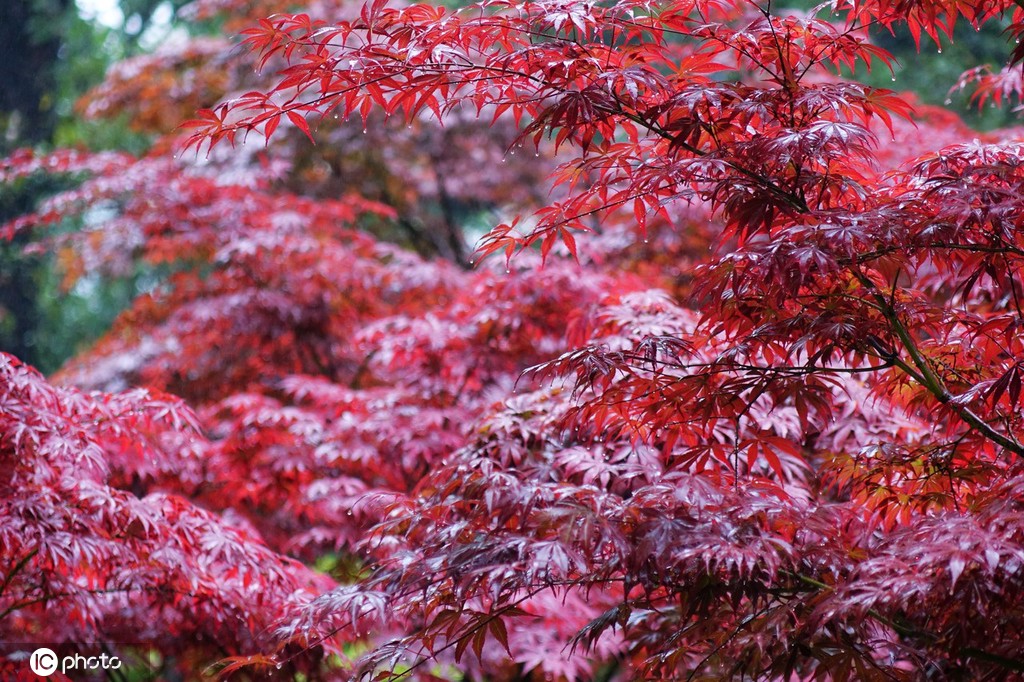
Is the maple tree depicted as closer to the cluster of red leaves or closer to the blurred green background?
the cluster of red leaves

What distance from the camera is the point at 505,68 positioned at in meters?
1.83

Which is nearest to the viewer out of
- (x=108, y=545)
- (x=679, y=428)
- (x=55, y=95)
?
(x=679, y=428)

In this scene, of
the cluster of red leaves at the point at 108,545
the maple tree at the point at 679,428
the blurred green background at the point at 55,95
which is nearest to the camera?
the maple tree at the point at 679,428

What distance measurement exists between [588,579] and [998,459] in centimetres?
112

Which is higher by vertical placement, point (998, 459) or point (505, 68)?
point (505, 68)

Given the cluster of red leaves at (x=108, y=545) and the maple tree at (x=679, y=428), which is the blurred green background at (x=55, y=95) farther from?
the maple tree at (x=679, y=428)

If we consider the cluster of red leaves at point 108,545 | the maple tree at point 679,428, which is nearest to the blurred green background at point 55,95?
the cluster of red leaves at point 108,545

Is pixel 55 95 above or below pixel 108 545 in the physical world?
above

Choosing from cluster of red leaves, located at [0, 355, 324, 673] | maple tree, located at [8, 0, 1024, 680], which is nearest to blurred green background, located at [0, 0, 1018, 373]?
cluster of red leaves, located at [0, 355, 324, 673]

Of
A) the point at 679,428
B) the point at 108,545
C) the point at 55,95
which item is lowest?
the point at 108,545

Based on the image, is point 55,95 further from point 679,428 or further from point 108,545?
point 679,428

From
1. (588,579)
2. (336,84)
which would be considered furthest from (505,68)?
(588,579)

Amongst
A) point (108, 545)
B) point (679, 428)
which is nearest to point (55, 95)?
point (108, 545)

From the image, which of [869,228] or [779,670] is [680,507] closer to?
[779,670]
